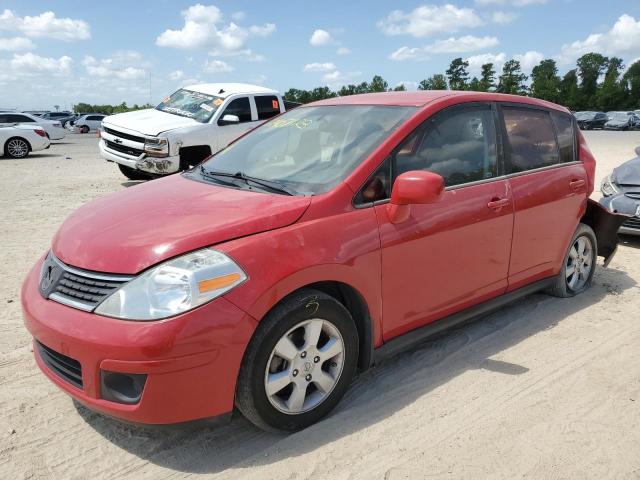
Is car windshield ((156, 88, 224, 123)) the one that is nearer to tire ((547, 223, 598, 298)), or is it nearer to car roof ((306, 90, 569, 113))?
car roof ((306, 90, 569, 113))

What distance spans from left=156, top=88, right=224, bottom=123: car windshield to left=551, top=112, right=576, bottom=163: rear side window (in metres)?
7.72

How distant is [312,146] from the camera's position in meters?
3.45

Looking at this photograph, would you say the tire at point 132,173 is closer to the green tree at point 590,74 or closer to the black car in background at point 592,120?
the black car in background at point 592,120

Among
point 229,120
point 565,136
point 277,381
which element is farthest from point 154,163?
point 277,381

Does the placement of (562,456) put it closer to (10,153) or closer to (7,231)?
(7,231)

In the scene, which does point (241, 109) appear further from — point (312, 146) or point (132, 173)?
point (312, 146)

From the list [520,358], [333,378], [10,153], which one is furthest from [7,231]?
[10,153]

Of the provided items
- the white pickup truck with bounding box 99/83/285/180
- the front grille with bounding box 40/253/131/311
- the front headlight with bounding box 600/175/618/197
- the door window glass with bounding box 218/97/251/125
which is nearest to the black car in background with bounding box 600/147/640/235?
the front headlight with bounding box 600/175/618/197

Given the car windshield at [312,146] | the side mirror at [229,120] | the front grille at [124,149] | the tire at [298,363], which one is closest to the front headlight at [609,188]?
the car windshield at [312,146]

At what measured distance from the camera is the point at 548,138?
4.35 meters

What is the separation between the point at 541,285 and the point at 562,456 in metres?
1.93

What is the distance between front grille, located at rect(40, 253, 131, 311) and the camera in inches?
96.9

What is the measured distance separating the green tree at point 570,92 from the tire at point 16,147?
7447 centimetres

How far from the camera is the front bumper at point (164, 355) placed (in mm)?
Result: 2311
